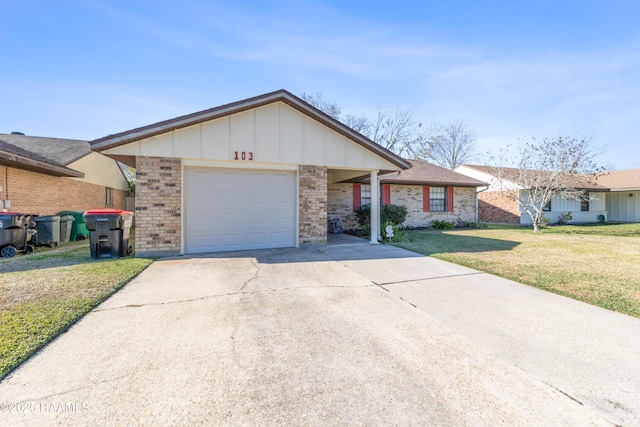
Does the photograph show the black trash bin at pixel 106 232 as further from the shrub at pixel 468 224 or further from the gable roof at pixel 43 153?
the shrub at pixel 468 224

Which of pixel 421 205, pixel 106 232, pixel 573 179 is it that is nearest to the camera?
pixel 106 232

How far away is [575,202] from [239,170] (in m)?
24.4

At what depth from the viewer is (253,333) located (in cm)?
301

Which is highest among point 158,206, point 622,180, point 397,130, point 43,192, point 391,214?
point 397,130

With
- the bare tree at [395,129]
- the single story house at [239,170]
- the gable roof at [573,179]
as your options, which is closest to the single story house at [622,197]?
the gable roof at [573,179]

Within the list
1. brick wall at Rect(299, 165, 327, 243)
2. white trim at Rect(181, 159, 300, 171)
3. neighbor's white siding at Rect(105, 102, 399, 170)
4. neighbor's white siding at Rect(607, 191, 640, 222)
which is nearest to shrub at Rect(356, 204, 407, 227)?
neighbor's white siding at Rect(105, 102, 399, 170)

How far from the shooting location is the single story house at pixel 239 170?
6.86m

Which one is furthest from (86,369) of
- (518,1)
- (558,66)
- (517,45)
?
(558,66)

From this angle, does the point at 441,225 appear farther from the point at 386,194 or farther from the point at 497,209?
the point at 497,209

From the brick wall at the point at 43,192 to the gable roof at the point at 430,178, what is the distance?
1407 centimetres

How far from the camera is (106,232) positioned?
664 centimetres

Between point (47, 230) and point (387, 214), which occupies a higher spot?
point (387, 214)

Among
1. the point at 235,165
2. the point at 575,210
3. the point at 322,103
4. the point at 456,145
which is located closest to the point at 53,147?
the point at 235,165

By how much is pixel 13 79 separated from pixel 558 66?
19036mm
